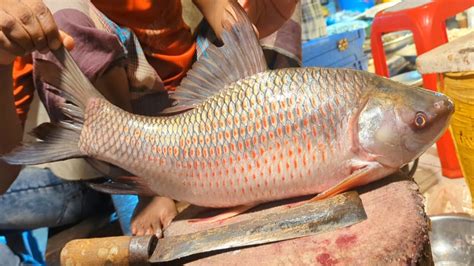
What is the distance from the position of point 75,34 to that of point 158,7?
427 mm

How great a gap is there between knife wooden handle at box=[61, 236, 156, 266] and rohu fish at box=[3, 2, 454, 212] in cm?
14

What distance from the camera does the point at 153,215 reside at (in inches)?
39.9

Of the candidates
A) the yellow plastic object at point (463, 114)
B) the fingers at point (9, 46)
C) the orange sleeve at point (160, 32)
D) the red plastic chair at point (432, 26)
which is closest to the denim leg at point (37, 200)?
the orange sleeve at point (160, 32)

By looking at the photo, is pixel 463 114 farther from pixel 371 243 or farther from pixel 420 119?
pixel 371 243

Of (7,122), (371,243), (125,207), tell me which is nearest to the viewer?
(371,243)

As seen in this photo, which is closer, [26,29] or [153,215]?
[26,29]

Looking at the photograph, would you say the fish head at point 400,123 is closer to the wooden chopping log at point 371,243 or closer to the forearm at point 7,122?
the wooden chopping log at point 371,243

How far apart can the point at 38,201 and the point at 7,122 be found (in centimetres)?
39

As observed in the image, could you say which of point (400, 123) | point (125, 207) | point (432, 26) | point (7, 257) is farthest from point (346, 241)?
point (432, 26)

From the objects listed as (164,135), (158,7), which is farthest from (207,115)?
(158,7)

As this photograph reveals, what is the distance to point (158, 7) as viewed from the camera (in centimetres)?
140

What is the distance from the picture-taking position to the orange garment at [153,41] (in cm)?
134

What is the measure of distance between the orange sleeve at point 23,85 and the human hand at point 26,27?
533mm

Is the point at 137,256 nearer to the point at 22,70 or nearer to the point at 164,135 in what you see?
the point at 164,135
